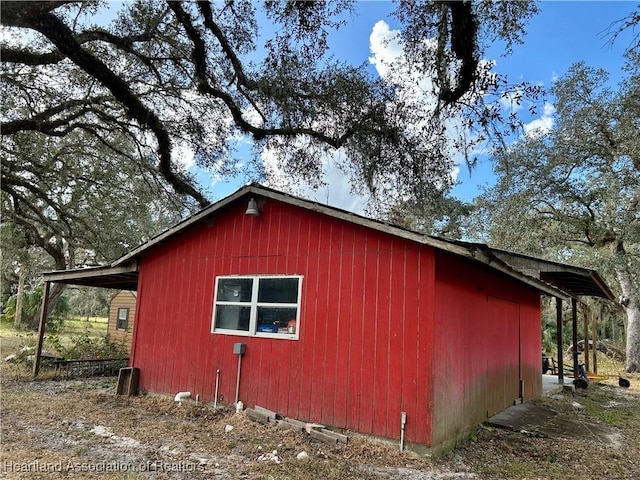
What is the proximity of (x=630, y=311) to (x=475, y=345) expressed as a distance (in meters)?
14.5

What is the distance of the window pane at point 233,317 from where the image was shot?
23.9ft

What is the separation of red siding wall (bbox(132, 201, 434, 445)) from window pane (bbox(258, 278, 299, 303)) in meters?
0.16

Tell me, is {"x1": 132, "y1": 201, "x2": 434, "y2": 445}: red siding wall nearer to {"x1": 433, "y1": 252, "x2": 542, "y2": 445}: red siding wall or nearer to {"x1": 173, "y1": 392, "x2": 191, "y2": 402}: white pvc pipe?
{"x1": 173, "y1": 392, "x2": 191, "y2": 402}: white pvc pipe

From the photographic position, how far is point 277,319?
6.93 m

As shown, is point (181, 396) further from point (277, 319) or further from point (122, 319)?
point (122, 319)

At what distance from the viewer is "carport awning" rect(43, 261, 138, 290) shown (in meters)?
9.22

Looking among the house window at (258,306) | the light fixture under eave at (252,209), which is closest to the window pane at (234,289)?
the house window at (258,306)

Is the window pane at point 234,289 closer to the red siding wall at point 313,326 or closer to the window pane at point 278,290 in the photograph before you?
the red siding wall at point 313,326

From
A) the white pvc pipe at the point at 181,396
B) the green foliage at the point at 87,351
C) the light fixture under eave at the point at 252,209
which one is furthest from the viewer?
the green foliage at the point at 87,351

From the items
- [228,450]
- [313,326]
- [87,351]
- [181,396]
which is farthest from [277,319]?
[87,351]

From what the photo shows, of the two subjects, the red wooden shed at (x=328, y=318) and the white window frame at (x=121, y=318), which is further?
the white window frame at (x=121, y=318)

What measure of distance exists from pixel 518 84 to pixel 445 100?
0.93 meters

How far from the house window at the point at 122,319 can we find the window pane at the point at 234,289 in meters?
14.1

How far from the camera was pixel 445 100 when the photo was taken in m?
5.93
